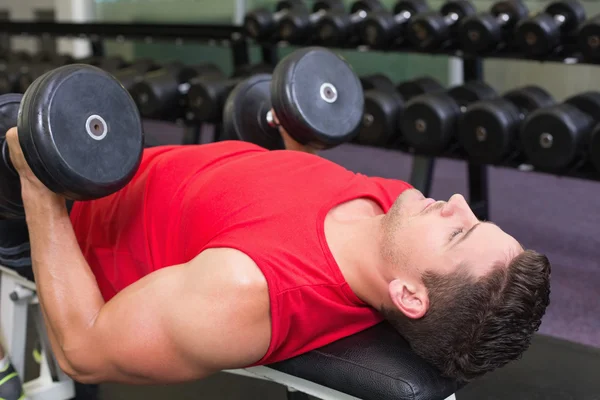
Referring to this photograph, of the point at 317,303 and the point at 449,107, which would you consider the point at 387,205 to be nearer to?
the point at 317,303

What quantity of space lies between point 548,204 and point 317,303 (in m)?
2.55

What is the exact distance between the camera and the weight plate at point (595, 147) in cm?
248

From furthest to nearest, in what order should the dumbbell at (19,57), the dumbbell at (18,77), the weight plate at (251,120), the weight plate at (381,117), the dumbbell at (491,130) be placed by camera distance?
the dumbbell at (19,57) → the dumbbell at (18,77) → the weight plate at (381,117) → the dumbbell at (491,130) → the weight plate at (251,120)

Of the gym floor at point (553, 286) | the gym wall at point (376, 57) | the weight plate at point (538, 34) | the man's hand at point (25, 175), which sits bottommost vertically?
the gym floor at point (553, 286)

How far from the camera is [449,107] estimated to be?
2.87 metres

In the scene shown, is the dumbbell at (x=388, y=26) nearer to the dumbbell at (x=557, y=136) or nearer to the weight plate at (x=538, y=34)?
the weight plate at (x=538, y=34)

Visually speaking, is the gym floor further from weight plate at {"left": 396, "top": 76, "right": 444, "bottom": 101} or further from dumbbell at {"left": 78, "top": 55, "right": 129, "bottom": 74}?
dumbbell at {"left": 78, "top": 55, "right": 129, "bottom": 74}

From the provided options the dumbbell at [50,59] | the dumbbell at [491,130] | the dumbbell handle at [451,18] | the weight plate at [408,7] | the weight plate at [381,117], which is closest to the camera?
the dumbbell at [491,130]

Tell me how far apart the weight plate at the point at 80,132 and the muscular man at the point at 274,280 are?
0.28 feet

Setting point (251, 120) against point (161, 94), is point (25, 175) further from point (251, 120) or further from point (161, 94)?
point (161, 94)

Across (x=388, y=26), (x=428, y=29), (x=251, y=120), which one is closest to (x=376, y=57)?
(x=388, y=26)

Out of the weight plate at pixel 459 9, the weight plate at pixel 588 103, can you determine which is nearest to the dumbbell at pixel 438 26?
the weight plate at pixel 459 9

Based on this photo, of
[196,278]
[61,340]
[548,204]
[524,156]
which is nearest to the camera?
[196,278]

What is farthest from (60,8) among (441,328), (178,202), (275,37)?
(441,328)
